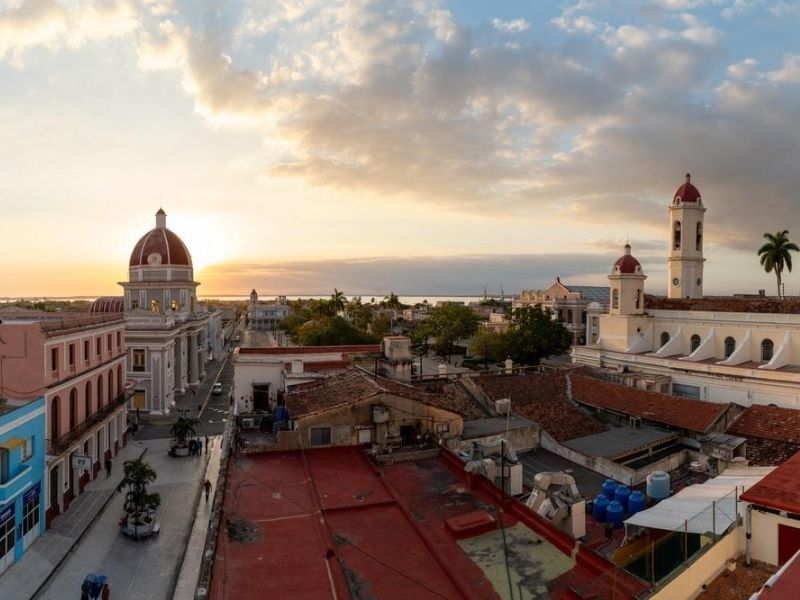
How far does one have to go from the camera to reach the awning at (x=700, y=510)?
11055mm

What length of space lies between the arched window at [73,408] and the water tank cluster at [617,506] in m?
22.2

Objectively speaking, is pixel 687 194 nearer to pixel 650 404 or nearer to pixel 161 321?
pixel 650 404

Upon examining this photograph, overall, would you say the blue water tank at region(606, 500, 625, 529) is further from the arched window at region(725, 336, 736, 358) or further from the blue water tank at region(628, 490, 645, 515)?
the arched window at region(725, 336, 736, 358)

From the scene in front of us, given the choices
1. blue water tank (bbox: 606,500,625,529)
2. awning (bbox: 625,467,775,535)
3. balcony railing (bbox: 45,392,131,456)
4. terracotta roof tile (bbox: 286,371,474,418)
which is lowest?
balcony railing (bbox: 45,392,131,456)

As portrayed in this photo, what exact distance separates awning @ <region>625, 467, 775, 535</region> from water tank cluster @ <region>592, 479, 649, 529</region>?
4.08ft

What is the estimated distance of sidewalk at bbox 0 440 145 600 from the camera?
1758 cm

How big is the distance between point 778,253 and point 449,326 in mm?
33288

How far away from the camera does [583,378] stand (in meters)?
29.9

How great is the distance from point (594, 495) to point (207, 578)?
1243 cm

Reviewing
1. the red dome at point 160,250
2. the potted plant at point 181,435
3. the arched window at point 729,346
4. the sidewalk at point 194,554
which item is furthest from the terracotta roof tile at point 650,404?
the red dome at point 160,250

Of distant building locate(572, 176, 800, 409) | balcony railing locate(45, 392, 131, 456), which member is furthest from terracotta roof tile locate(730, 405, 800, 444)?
balcony railing locate(45, 392, 131, 456)

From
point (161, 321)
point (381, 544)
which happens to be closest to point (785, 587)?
point (381, 544)

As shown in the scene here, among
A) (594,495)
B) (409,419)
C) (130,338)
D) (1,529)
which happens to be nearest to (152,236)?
(130,338)

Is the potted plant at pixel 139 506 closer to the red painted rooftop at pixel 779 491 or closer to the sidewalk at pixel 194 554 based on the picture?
the sidewalk at pixel 194 554
